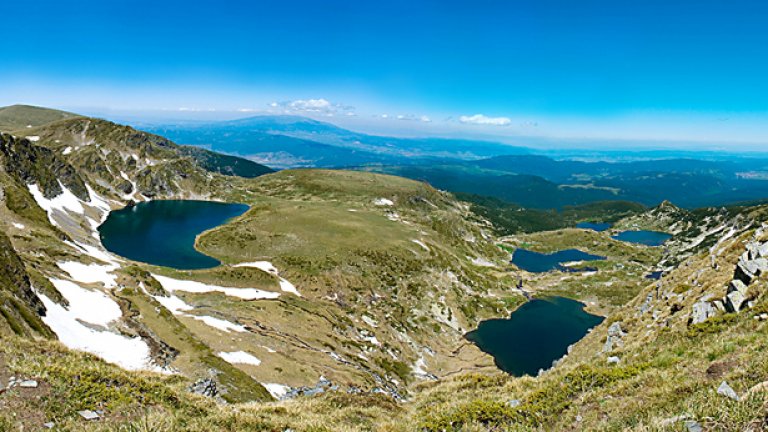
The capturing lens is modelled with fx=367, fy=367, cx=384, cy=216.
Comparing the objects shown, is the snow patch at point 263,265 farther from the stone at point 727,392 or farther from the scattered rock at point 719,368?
the stone at point 727,392

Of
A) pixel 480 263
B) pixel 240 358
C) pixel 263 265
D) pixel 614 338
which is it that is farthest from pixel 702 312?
pixel 480 263

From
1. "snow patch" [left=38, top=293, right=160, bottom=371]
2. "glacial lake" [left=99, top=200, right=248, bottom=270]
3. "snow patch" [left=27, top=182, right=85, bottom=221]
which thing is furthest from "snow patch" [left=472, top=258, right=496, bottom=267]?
"snow patch" [left=27, top=182, right=85, bottom=221]

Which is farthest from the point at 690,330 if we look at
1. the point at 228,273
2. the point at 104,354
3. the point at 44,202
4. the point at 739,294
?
the point at 44,202

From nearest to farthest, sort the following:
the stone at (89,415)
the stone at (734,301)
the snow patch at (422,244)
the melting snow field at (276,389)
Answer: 1. the stone at (89,415)
2. the stone at (734,301)
3. the melting snow field at (276,389)
4. the snow patch at (422,244)

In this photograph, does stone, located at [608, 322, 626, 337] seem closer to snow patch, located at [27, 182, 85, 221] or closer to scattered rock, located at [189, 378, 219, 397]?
scattered rock, located at [189, 378, 219, 397]

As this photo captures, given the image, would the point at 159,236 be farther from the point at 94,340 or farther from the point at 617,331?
the point at 617,331

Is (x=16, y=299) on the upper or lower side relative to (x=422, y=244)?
upper

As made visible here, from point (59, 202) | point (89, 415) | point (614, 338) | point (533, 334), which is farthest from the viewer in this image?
point (59, 202)

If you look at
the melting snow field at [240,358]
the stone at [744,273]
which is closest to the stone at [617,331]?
the stone at [744,273]
